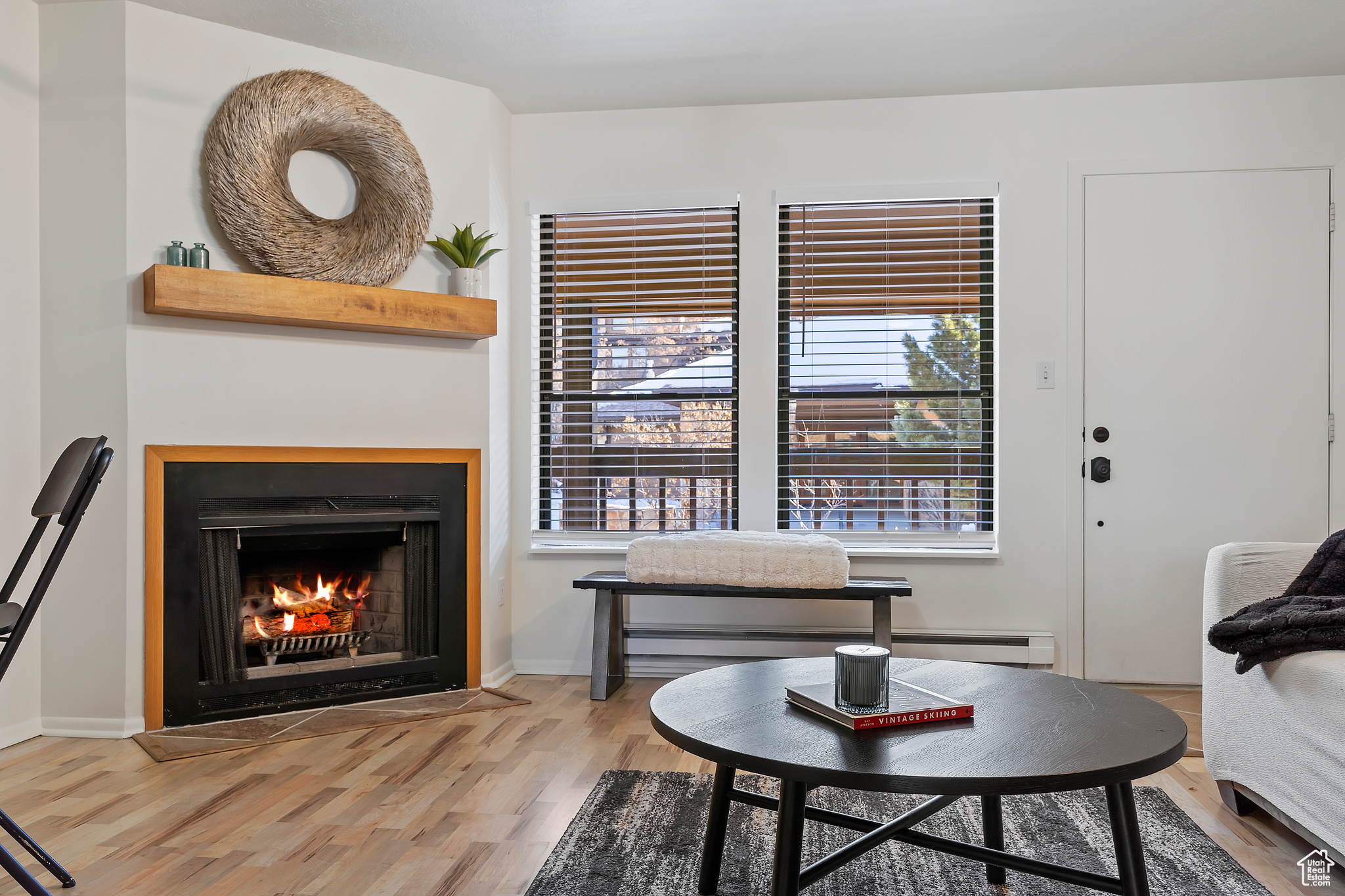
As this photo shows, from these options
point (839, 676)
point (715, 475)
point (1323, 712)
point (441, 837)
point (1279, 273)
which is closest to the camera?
point (839, 676)

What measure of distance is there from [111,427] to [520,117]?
2079mm

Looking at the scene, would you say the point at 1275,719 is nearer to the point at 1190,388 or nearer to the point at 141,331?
the point at 1190,388

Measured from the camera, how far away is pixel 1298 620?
1.96 meters

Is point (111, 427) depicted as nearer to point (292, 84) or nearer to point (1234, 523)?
point (292, 84)

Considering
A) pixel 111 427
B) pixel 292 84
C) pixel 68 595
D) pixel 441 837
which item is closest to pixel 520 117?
pixel 292 84

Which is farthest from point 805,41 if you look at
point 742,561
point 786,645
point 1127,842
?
point 1127,842

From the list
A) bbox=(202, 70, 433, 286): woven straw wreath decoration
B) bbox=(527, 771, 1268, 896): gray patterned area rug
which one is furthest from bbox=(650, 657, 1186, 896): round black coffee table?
bbox=(202, 70, 433, 286): woven straw wreath decoration

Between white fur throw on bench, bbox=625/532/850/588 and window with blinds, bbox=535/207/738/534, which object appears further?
window with blinds, bbox=535/207/738/534

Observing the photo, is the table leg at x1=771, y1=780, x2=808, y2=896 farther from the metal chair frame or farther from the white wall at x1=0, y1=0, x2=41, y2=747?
the white wall at x1=0, y1=0, x2=41, y2=747

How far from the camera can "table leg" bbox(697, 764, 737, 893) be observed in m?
1.77

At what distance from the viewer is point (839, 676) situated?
1559mm

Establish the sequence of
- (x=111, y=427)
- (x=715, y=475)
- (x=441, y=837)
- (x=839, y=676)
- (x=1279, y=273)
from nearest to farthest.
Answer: (x=839, y=676) < (x=441, y=837) < (x=111, y=427) < (x=1279, y=273) < (x=715, y=475)

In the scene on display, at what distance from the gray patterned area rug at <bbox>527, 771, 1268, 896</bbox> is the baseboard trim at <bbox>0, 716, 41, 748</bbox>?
196cm

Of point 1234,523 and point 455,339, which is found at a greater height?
point 455,339
